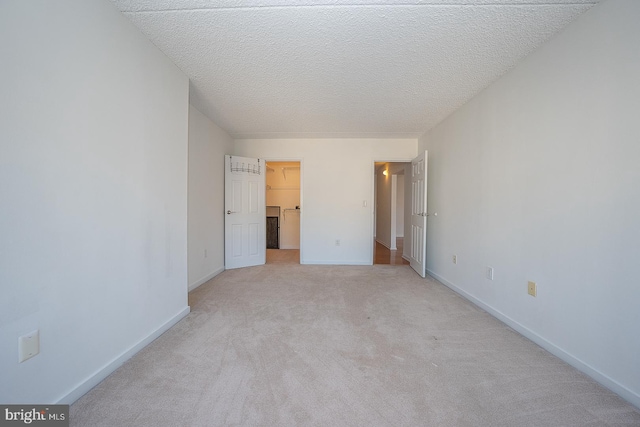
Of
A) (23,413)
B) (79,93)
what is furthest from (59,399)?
(79,93)

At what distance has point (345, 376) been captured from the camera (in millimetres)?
1528

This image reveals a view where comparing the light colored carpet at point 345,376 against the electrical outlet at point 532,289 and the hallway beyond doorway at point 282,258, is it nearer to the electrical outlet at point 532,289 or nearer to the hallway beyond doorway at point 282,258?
the electrical outlet at point 532,289

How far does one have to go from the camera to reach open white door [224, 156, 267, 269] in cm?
425

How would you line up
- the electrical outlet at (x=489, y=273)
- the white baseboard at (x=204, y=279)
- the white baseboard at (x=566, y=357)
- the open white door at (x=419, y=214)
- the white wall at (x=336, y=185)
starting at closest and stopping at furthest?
the white baseboard at (x=566, y=357) → the electrical outlet at (x=489, y=273) → the white baseboard at (x=204, y=279) → the open white door at (x=419, y=214) → the white wall at (x=336, y=185)

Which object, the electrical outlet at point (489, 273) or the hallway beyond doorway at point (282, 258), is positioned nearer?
the electrical outlet at point (489, 273)

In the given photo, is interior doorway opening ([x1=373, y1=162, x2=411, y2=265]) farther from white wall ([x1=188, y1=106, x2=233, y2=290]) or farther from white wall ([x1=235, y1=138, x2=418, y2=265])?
white wall ([x1=188, y1=106, x2=233, y2=290])

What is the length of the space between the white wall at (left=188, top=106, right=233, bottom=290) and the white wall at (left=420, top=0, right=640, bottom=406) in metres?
3.39

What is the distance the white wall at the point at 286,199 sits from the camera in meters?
6.68

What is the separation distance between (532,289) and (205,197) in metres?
3.77

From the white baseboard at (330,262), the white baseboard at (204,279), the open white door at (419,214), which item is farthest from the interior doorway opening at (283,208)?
the open white door at (419,214)

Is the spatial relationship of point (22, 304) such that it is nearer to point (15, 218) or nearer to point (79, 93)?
point (15, 218)

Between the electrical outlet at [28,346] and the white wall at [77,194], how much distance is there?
0.02 m

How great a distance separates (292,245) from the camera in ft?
22.1

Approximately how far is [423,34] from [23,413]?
120 inches
